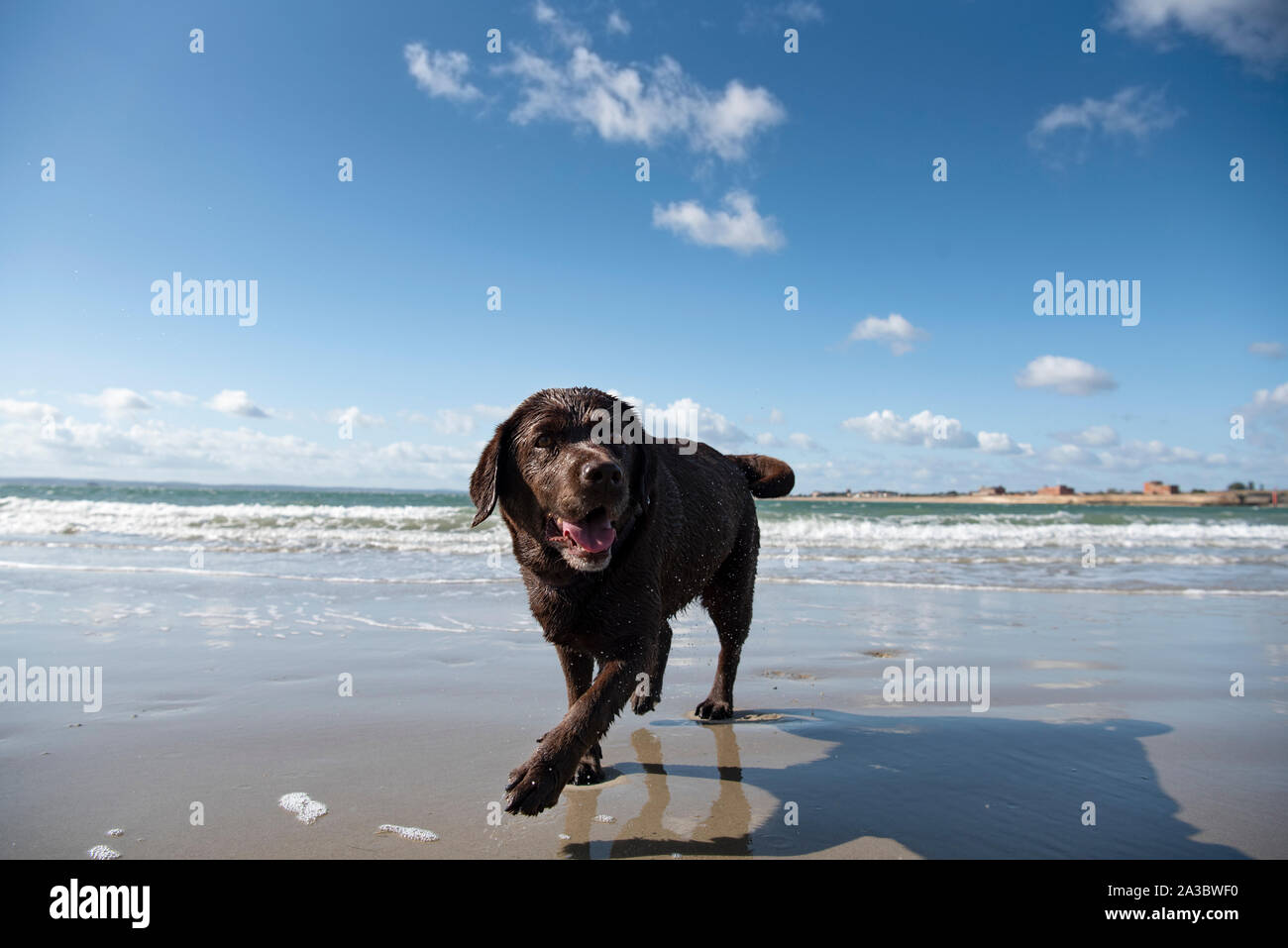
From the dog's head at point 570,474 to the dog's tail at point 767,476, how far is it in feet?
7.23

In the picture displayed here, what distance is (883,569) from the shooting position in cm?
1411

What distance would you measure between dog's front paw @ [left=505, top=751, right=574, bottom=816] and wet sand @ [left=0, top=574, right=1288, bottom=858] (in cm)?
37

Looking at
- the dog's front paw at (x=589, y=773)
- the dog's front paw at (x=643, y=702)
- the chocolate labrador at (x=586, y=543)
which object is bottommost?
the dog's front paw at (x=589, y=773)

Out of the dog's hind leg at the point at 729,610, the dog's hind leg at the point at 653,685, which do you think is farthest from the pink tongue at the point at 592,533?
the dog's hind leg at the point at 729,610

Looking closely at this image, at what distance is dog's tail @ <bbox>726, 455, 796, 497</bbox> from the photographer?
5805 mm

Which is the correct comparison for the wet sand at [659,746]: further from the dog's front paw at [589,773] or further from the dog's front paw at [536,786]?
the dog's front paw at [536,786]

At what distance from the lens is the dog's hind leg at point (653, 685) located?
459 cm

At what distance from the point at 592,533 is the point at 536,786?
3.52 feet

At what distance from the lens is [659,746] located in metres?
4.45

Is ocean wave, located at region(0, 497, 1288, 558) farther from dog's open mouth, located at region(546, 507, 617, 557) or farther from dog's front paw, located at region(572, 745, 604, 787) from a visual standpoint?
dog's open mouth, located at region(546, 507, 617, 557)

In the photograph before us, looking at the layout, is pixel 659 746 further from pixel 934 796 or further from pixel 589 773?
pixel 934 796
